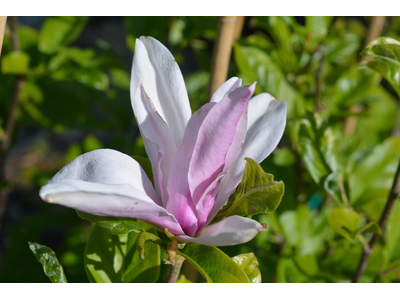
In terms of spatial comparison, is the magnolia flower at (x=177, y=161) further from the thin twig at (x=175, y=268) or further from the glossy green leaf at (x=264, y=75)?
the glossy green leaf at (x=264, y=75)

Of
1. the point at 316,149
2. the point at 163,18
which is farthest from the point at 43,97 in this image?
the point at 316,149

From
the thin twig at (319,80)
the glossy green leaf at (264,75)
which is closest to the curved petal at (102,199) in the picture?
the glossy green leaf at (264,75)

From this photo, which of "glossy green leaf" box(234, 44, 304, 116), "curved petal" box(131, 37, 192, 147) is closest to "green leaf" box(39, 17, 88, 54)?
"glossy green leaf" box(234, 44, 304, 116)

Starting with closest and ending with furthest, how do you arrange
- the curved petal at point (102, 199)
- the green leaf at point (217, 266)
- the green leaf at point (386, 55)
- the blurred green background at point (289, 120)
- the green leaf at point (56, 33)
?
the curved petal at point (102, 199) < the green leaf at point (217, 266) < the green leaf at point (386, 55) < the blurred green background at point (289, 120) < the green leaf at point (56, 33)

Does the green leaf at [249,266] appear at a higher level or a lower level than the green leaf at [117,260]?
higher

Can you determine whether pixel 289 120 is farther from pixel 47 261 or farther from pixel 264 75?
pixel 47 261

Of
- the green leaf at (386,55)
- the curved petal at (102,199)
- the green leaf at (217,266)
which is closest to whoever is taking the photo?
the curved petal at (102,199)

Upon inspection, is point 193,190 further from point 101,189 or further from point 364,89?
point 364,89
